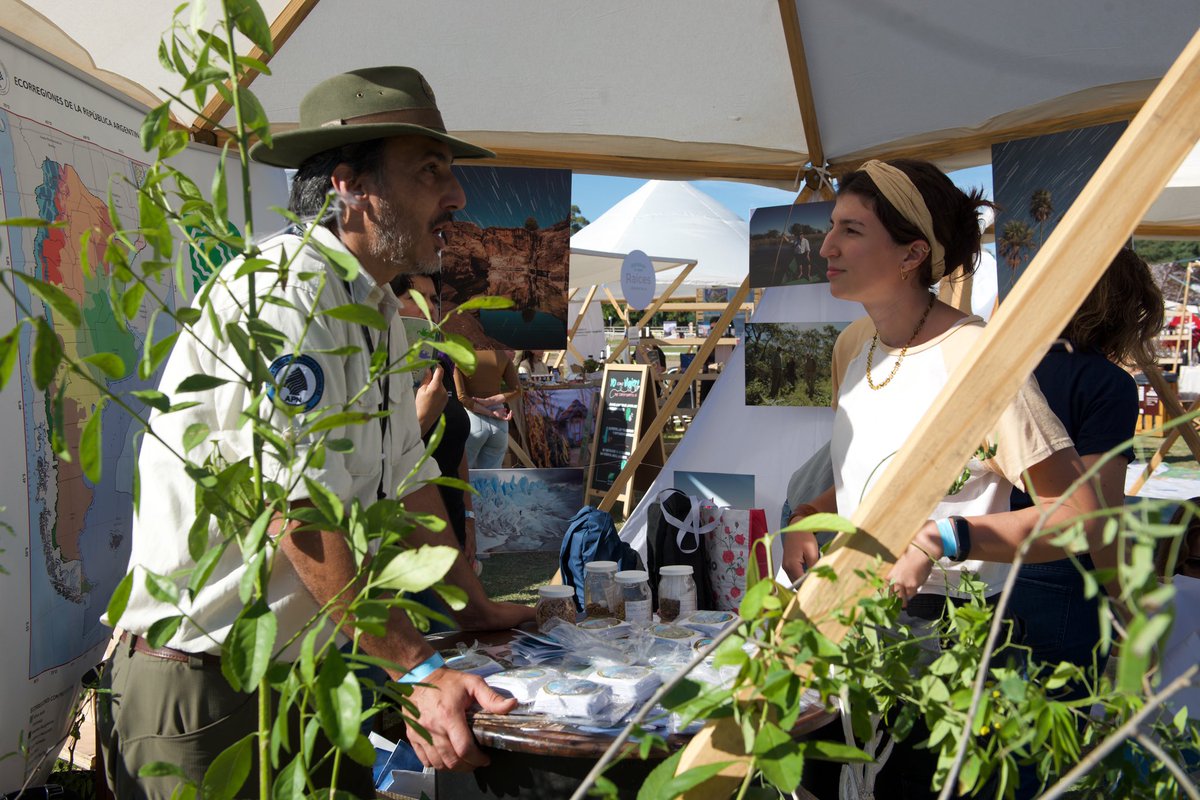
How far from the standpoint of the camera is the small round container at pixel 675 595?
6.48 ft

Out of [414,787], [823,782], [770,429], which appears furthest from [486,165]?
[823,782]

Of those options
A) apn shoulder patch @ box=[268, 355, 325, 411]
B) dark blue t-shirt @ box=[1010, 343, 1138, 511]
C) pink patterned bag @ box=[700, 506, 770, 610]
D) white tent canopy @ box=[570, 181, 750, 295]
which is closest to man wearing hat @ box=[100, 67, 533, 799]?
apn shoulder patch @ box=[268, 355, 325, 411]

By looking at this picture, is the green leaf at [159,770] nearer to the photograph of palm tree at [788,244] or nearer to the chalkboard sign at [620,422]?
the photograph of palm tree at [788,244]

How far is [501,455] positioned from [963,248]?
4.22 meters

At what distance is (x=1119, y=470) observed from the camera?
86.7 inches

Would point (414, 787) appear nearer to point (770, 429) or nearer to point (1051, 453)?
point (1051, 453)

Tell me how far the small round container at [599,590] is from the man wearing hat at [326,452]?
166mm

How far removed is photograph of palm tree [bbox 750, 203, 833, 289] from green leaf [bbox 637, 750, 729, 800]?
3362 mm

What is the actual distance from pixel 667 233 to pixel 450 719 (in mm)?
9038

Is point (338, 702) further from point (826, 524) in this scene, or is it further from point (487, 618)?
point (487, 618)

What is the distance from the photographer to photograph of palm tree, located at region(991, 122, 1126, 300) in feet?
10.8

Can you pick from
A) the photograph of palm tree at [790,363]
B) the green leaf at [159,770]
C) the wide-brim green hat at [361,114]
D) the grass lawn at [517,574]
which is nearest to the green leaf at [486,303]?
the green leaf at [159,770]

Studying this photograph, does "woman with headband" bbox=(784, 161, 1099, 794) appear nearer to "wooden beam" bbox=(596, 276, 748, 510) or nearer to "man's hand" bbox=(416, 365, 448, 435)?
"man's hand" bbox=(416, 365, 448, 435)

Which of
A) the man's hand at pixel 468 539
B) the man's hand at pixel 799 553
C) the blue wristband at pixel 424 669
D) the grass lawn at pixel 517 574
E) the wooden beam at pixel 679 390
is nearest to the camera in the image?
the blue wristband at pixel 424 669
